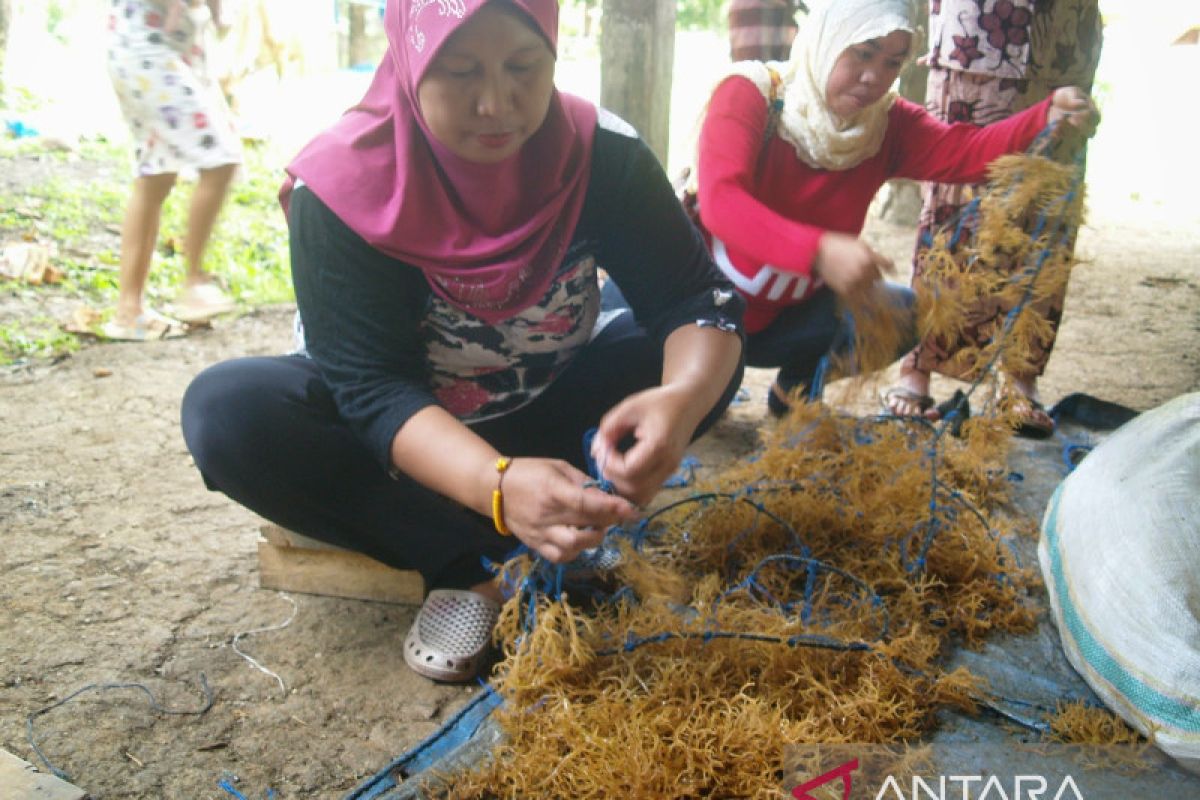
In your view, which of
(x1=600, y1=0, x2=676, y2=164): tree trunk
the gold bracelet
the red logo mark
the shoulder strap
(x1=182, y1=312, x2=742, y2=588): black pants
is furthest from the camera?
(x1=600, y1=0, x2=676, y2=164): tree trunk

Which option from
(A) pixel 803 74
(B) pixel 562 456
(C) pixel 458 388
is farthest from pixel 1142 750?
(A) pixel 803 74

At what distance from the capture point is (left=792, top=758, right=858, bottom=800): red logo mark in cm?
130

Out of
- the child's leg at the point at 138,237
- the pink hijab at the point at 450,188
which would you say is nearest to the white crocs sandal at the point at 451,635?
the pink hijab at the point at 450,188

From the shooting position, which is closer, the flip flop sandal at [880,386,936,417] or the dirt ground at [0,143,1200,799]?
the dirt ground at [0,143,1200,799]

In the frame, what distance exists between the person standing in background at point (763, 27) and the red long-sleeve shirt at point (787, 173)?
1.08 m

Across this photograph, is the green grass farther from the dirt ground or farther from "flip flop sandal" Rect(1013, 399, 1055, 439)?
"flip flop sandal" Rect(1013, 399, 1055, 439)

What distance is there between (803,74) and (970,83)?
0.56 m

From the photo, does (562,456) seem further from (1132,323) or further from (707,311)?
(1132,323)

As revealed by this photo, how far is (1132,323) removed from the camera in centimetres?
394

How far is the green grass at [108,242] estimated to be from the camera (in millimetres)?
3723

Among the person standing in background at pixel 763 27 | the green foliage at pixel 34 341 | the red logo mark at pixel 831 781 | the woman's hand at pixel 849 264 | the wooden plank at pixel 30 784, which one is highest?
the person standing in background at pixel 763 27

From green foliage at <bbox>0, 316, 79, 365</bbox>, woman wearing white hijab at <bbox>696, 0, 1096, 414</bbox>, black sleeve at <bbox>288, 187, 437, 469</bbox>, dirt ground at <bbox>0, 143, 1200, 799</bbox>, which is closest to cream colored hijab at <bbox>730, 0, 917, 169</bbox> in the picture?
woman wearing white hijab at <bbox>696, 0, 1096, 414</bbox>

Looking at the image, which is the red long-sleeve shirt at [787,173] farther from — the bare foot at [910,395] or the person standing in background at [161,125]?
the person standing in background at [161,125]

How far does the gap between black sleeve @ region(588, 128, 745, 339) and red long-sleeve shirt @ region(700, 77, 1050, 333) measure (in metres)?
0.35
